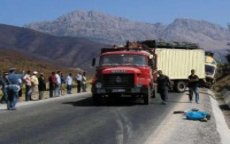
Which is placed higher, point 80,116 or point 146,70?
point 146,70

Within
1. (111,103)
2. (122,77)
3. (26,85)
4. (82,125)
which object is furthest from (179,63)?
(82,125)

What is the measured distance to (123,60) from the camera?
92.0ft

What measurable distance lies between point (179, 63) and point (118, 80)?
718 inches

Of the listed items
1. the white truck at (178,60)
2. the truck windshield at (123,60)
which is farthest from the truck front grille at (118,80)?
the white truck at (178,60)

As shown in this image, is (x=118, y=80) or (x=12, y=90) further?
(x=118, y=80)

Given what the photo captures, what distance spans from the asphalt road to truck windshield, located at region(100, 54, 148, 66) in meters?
3.27

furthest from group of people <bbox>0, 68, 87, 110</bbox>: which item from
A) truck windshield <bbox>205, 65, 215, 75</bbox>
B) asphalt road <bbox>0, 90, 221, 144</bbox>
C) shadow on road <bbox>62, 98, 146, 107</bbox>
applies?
truck windshield <bbox>205, 65, 215, 75</bbox>

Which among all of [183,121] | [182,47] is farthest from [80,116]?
[182,47]

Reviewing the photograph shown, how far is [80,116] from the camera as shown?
2112cm

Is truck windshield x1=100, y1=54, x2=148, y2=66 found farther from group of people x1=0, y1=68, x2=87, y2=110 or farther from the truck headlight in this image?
group of people x1=0, y1=68, x2=87, y2=110

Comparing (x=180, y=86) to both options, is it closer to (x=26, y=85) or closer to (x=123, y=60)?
(x=26, y=85)

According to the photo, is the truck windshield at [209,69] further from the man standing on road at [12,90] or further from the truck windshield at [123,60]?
the man standing on road at [12,90]

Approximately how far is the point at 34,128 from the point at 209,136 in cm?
489

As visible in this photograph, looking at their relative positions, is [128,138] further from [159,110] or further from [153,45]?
[153,45]
